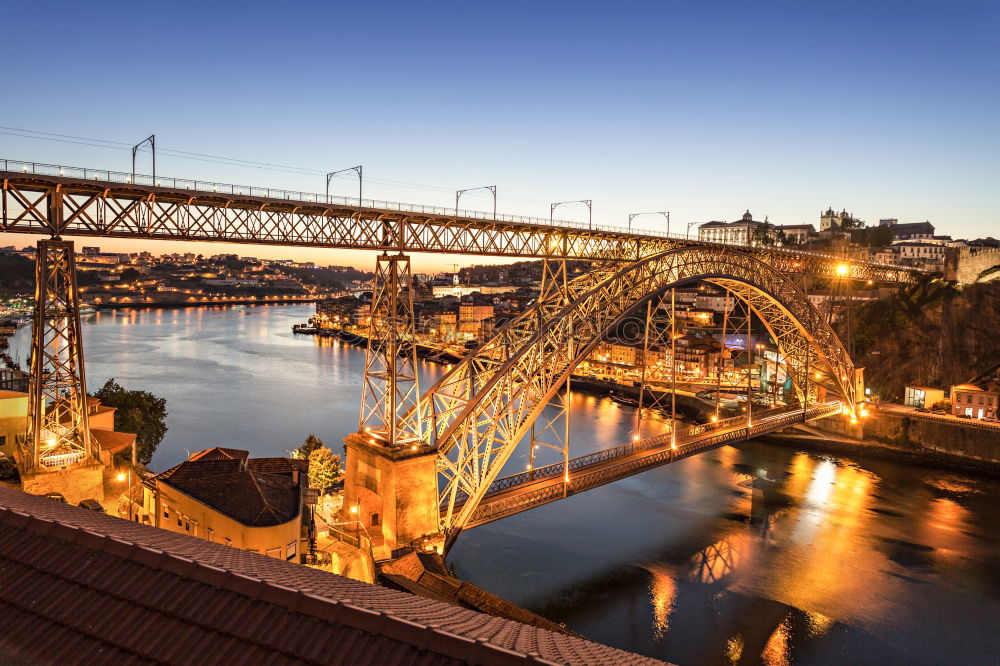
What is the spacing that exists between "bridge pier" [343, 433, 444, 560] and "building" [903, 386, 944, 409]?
23.1 metres

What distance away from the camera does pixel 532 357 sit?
1159 centimetres

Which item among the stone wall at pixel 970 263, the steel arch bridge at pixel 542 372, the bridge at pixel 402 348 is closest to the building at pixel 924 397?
the steel arch bridge at pixel 542 372

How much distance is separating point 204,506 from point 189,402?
23.1 metres

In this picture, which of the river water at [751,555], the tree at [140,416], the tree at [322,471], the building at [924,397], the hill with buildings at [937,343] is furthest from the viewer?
the hill with buildings at [937,343]

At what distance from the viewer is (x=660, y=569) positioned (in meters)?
13.5

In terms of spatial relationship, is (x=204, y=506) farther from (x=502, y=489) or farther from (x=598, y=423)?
(x=598, y=423)

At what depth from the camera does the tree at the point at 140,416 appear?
18777 mm

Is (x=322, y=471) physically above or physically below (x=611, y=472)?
below

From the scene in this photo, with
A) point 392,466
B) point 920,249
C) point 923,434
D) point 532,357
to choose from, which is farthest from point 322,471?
point 920,249

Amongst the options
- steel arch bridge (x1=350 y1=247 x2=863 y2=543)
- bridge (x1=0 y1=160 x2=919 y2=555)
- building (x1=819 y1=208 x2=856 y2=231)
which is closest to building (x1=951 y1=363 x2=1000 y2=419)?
steel arch bridge (x1=350 y1=247 x2=863 y2=543)

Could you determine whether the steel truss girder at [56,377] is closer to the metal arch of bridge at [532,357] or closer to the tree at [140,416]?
the metal arch of bridge at [532,357]

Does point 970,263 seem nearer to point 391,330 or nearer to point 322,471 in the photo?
point 322,471

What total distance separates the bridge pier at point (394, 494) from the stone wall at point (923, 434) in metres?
19.7

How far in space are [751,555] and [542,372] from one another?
698 cm
